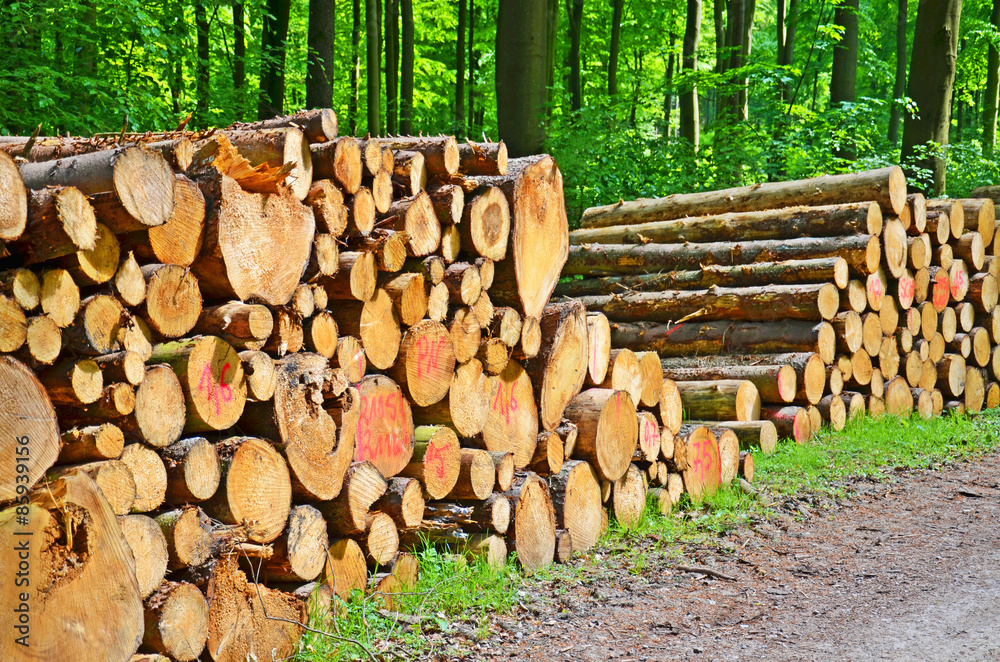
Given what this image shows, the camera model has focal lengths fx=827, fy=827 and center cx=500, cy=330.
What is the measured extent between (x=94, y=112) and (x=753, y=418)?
6.95 metres

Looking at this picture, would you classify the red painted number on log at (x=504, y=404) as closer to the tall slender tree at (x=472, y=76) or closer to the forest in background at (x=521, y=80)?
the forest in background at (x=521, y=80)

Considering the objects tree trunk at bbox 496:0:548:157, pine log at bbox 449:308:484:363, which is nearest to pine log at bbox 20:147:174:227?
pine log at bbox 449:308:484:363

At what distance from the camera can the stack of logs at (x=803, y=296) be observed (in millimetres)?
7453

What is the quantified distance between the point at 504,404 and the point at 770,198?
5.38 m

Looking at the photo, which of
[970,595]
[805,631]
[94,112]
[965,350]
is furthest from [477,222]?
[965,350]

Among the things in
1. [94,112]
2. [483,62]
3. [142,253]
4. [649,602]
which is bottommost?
[649,602]

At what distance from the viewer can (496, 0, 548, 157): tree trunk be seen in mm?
10227

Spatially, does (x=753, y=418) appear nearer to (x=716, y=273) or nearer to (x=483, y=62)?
(x=716, y=273)

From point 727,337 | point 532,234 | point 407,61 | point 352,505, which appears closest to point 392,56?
point 407,61

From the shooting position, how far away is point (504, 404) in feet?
15.2

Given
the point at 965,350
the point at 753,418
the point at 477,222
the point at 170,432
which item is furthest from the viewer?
the point at 965,350

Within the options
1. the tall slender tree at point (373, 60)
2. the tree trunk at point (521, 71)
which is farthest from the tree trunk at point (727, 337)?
the tall slender tree at point (373, 60)

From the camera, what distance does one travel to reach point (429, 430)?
4238mm

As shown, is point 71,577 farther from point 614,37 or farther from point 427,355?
point 614,37
